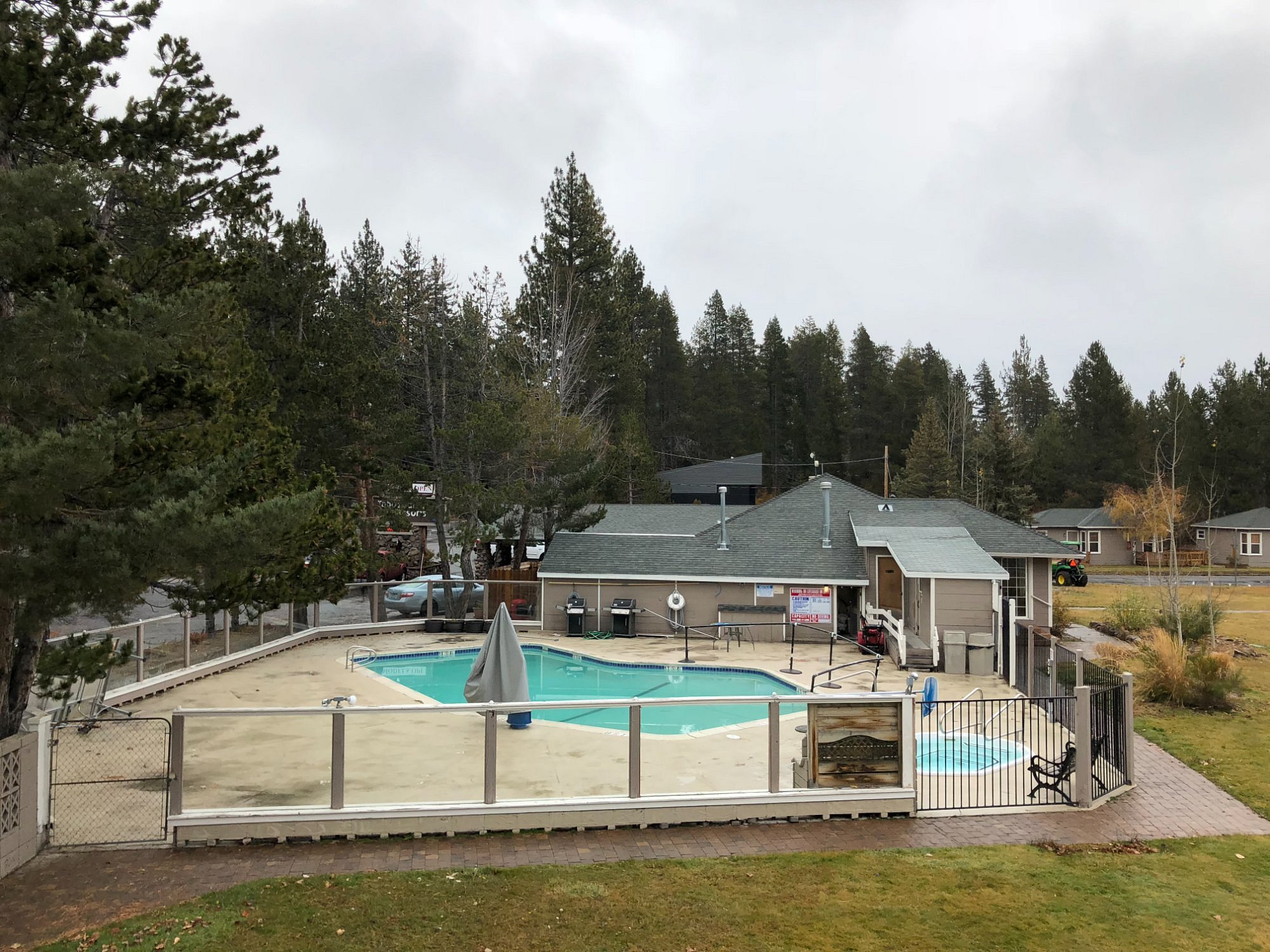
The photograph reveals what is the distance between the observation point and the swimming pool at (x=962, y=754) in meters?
10.7

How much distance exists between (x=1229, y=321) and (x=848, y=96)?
49055 mm

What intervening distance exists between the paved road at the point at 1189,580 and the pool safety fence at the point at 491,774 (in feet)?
109

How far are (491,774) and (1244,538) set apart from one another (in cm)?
5404

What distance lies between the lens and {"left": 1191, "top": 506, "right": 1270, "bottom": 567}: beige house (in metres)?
49.5

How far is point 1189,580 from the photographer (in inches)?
1560

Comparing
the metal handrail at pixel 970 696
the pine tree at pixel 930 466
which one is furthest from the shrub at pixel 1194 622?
the pine tree at pixel 930 466

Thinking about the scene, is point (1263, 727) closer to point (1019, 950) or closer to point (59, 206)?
point (1019, 950)

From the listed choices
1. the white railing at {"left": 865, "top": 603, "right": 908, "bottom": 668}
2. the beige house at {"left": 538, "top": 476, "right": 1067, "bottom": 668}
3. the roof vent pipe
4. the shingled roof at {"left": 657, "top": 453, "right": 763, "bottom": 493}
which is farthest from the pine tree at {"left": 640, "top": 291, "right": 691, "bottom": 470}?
the white railing at {"left": 865, "top": 603, "right": 908, "bottom": 668}

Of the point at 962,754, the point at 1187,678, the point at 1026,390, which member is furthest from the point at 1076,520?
the point at 962,754

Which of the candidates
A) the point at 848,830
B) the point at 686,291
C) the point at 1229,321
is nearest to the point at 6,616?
the point at 848,830

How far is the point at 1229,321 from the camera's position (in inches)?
2232

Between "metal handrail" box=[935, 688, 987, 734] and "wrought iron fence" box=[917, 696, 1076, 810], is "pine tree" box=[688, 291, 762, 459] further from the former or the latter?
"wrought iron fence" box=[917, 696, 1076, 810]

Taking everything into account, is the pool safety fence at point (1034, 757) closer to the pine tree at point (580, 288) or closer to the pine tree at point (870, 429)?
the pine tree at point (580, 288)

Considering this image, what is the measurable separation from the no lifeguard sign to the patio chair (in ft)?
40.1
